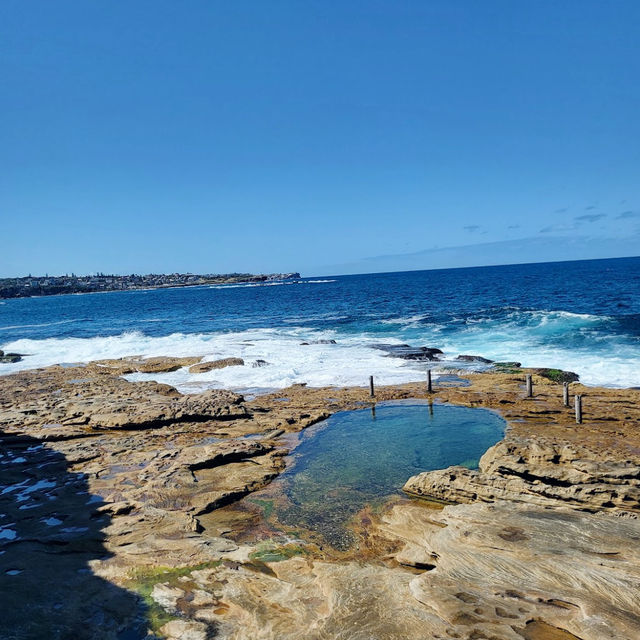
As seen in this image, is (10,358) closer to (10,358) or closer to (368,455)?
(10,358)

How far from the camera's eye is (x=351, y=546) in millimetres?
10602

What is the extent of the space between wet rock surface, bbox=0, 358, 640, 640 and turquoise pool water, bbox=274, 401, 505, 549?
25.2 inches

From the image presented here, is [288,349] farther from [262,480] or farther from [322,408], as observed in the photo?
[262,480]

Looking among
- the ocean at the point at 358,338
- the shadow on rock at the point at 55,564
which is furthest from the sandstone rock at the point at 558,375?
the shadow on rock at the point at 55,564

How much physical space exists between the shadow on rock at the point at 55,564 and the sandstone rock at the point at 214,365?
56.1 ft

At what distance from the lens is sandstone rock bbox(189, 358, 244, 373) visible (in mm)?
32281

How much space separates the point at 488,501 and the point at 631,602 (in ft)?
15.1

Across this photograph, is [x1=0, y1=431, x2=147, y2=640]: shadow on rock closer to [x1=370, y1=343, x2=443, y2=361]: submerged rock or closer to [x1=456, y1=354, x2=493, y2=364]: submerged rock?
[x1=370, y1=343, x2=443, y2=361]: submerged rock

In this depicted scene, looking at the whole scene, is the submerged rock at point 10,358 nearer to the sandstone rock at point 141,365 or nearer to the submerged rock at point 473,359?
the sandstone rock at point 141,365

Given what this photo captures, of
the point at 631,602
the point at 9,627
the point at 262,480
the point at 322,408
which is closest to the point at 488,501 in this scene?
the point at 631,602

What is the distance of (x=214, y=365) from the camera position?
3288 centimetres

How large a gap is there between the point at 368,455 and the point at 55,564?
399 inches

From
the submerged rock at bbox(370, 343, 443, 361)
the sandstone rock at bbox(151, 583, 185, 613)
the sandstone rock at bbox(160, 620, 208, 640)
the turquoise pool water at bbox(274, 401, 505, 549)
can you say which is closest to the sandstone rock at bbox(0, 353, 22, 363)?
the submerged rock at bbox(370, 343, 443, 361)

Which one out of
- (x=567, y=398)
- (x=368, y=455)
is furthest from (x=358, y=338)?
(x=368, y=455)
